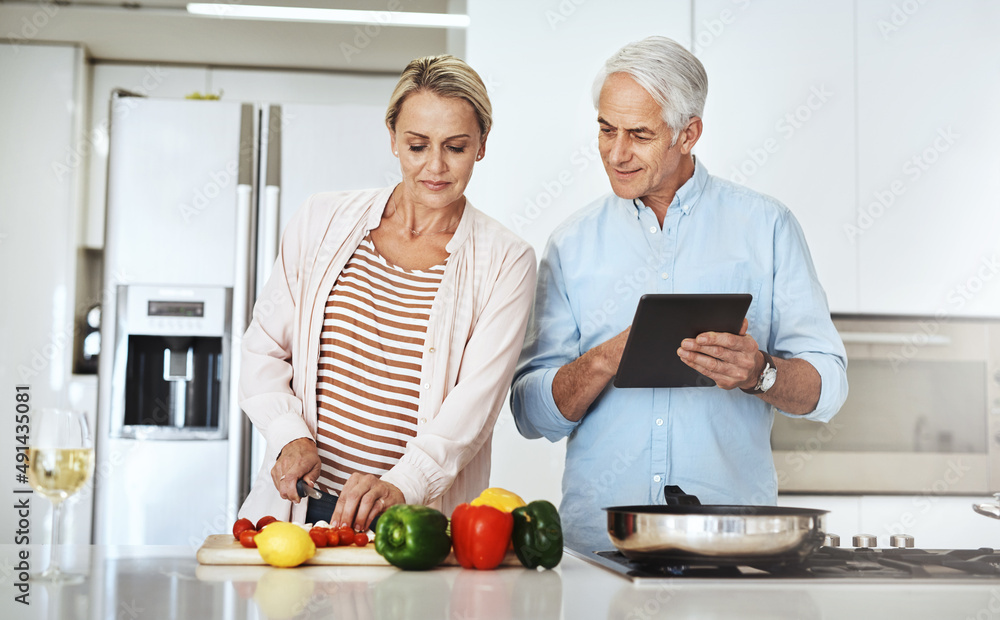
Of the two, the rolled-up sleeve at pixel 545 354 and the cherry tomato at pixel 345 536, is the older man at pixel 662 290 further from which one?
the cherry tomato at pixel 345 536

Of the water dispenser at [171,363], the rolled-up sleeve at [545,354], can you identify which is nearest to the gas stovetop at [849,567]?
the rolled-up sleeve at [545,354]

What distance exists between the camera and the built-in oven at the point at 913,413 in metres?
2.65

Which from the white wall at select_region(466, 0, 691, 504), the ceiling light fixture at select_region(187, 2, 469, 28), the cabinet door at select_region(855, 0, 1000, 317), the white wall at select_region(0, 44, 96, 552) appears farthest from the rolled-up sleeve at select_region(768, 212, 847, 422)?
the white wall at select_region(0, 44, 96, 552)

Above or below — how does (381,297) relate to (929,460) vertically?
above

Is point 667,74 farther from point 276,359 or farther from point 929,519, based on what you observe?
point 929,519

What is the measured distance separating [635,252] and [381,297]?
48 centimetres

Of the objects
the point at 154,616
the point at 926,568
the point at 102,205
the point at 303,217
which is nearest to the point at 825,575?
the point at 926,568

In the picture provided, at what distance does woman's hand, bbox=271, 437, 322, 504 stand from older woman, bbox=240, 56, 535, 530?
0.01 meters

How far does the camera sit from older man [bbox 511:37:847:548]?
62.1 inches

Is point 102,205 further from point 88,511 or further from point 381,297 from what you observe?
point 381,297

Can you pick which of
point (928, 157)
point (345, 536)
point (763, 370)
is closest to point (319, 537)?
point (345, 536)

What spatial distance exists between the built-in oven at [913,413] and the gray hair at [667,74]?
1349 mm

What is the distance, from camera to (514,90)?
8.80ft

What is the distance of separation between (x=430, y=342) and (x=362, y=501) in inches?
13.3
